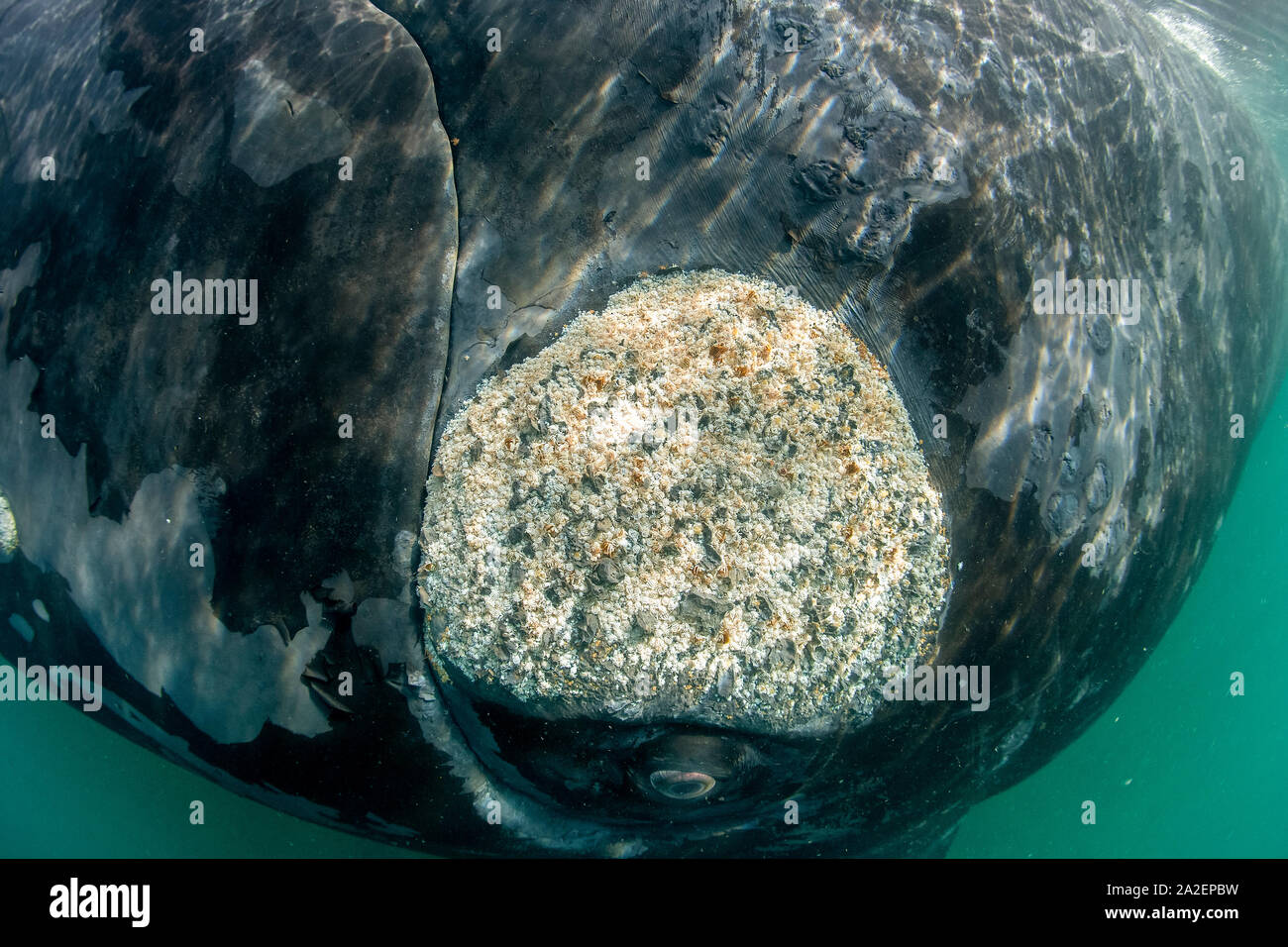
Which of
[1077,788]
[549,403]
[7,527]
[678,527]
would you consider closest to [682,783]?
[678,527]

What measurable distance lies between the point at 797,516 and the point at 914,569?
57 cm

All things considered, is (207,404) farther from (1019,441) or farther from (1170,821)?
(1170,821)

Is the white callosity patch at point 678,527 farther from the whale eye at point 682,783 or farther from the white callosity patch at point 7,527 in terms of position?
the white callosity patch at point 7,527

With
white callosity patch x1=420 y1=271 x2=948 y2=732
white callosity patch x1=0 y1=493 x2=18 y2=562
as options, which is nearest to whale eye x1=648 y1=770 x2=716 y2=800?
white callosity patch x1=420 y1=271 x2=948 y2=732

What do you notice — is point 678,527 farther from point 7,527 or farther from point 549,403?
point 7,527

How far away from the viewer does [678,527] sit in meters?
2.59

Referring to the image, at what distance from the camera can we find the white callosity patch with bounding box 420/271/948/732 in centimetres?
256

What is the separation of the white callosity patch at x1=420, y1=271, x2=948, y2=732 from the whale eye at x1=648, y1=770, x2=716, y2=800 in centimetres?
27

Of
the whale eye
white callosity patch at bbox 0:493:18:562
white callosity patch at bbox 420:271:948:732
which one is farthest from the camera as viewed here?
white callosity patch at bbox 0:493:18:562

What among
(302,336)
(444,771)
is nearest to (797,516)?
(444,771)

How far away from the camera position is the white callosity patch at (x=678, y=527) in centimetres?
256

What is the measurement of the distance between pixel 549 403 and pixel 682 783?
1.55m

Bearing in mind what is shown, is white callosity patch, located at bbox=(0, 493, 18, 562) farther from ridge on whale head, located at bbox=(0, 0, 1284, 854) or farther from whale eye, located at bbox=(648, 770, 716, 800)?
whale eye, located at bbox=(648, 770, 716, 800)

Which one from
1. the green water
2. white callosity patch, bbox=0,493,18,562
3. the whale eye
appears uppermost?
white callosity patch, bbox=0,493,18,562
